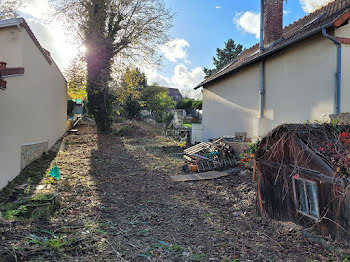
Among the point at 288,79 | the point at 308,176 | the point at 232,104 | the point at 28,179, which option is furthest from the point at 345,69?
the point at 28,179

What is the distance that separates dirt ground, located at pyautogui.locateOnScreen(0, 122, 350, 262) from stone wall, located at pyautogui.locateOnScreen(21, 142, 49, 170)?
218 millimetres

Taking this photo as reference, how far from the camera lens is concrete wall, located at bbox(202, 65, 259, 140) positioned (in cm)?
1005

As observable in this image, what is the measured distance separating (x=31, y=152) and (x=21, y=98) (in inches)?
76.6

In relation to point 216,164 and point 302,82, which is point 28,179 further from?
point 302,82

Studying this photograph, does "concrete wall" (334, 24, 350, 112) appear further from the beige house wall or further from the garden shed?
the garden shed

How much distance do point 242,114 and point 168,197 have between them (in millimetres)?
6223

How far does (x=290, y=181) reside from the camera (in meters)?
3.94

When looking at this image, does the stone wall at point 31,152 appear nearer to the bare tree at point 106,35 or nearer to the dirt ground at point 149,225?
the dirt ground at point 149,225

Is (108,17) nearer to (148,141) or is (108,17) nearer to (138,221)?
(148,141)

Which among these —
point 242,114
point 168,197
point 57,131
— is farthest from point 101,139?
point 168,197

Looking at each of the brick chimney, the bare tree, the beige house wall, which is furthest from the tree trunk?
the brick chimney

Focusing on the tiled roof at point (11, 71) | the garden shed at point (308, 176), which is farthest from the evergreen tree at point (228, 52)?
the garden shed at point (308, 176)

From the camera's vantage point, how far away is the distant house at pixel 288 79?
254 inches

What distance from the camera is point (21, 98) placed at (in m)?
6.88
